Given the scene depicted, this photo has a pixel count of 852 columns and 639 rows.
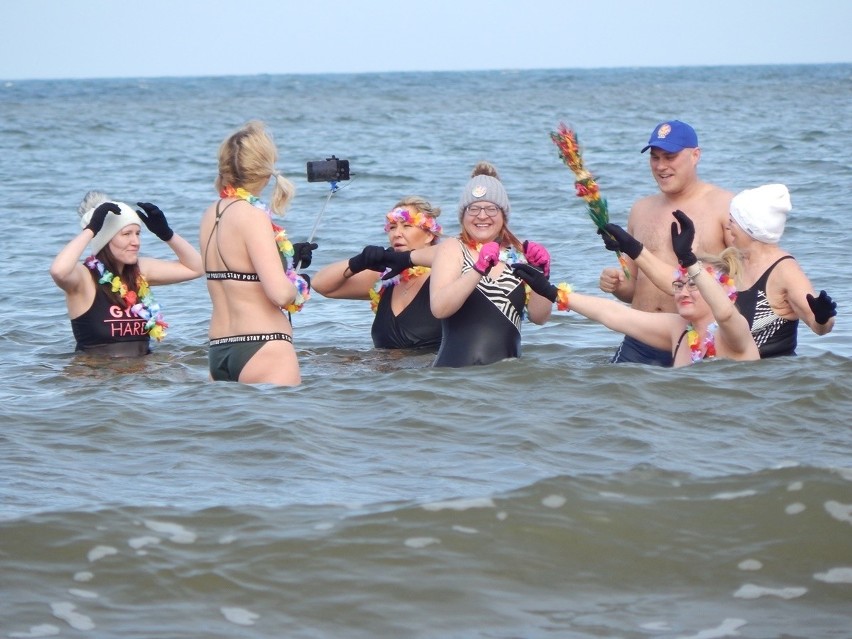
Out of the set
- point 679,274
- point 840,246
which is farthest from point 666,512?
point 840,246

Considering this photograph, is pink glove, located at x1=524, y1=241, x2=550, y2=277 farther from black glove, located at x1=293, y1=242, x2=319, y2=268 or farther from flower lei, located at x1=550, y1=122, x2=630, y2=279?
black glove, located at x1=293, y1=242, x2=319, y2=268

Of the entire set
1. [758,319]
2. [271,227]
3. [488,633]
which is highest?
[271,227]

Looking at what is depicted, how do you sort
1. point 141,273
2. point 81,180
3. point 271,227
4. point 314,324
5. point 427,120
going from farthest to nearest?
point 427,120
point 81,180
point 314,324
point 141,273
point 271,227

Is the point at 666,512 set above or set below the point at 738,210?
below

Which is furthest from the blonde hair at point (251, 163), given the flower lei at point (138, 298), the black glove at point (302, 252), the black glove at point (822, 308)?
the black glove at point (822, 308)

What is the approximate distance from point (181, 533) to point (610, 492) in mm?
1807

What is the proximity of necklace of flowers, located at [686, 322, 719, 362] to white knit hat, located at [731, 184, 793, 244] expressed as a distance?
1.77 ft

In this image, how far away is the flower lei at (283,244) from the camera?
245 inches

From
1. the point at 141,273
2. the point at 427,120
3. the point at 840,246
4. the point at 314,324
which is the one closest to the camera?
the point at 141,273

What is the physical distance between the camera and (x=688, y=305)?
6.38 m

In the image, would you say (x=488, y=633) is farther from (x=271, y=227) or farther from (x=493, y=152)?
(x=493, y=152)

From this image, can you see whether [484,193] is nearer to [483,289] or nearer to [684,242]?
[483,289]

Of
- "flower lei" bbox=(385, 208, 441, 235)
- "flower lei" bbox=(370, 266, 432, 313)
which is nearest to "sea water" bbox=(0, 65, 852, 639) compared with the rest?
"flower lei" bbox=(370, 266, 432, 313)

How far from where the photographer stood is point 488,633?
4180mm
